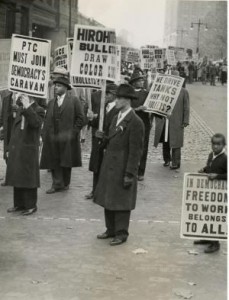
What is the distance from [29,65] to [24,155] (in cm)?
117

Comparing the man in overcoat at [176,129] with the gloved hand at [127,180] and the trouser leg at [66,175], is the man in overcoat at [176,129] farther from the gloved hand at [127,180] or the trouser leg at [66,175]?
the gloved hand at [127,180]

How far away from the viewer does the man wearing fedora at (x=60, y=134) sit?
9.19m

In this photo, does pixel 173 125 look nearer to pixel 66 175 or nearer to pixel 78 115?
pixel 78 115

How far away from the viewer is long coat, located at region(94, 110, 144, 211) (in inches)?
255

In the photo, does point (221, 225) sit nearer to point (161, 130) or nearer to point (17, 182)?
point (17, 182)

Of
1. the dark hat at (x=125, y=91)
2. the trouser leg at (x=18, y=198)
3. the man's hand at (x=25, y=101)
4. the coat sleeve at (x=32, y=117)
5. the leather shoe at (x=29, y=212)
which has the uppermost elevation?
the dark hat at (x=125, y=91)

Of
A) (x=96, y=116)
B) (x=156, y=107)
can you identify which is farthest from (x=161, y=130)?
(x=96, y=116)

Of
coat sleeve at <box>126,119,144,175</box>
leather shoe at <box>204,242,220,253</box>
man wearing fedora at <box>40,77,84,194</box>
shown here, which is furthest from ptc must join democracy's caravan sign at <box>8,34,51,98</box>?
leather shoe at <box>204,242,220,253</box>

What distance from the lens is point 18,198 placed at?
7898 millimetres

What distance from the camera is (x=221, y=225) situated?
17.4 feet

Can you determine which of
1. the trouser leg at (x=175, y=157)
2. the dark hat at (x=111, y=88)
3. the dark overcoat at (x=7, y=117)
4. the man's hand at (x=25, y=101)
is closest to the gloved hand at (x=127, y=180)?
the man's hand at (x=25, y=101)

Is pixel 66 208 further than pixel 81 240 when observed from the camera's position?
Yes

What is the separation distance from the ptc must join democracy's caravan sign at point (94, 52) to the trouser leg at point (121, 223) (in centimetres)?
204

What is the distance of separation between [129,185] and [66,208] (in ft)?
6.30
